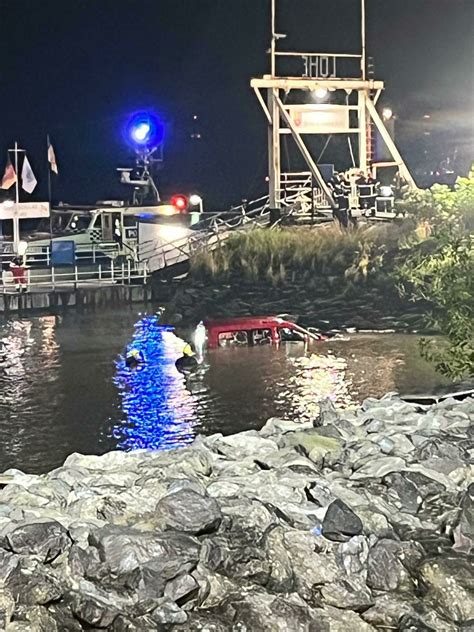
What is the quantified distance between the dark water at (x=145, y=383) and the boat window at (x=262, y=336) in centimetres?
9

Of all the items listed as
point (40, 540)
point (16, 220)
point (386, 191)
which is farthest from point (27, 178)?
point (40, 540)

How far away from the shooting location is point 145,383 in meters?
5.00

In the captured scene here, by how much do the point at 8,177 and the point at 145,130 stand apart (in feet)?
2.88

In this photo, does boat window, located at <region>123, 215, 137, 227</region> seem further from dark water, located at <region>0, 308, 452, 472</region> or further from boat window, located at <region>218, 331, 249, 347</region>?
boat window, located at <region>218, 331, 249, 347</region>

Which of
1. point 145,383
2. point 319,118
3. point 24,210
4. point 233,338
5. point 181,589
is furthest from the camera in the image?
point 24,210

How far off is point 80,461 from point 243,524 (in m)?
1.05

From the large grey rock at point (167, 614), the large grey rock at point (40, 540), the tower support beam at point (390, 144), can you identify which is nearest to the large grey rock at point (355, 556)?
the large grey rock at point (167, 614)

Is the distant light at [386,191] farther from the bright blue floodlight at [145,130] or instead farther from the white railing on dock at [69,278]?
the white railing on dock at [69,278]

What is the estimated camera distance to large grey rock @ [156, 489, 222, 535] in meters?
3.41

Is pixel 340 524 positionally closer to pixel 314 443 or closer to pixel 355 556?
pixel 355 556

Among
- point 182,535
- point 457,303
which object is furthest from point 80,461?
point 457,303

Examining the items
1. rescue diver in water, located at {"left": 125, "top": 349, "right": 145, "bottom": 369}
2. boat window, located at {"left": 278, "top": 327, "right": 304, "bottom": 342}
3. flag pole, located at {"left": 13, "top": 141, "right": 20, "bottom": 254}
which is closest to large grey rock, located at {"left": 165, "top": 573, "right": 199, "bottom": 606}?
rescue diver in water, located at {"left": 125, "top": 349, "right": 145, "bottom": 369}

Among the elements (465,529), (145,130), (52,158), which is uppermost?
(145,130)

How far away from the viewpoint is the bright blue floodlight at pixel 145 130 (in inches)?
→ 230
